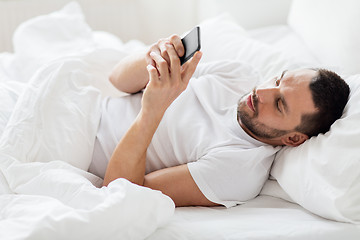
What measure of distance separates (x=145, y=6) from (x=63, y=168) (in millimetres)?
1571

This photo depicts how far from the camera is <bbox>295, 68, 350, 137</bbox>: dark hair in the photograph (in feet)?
3.78

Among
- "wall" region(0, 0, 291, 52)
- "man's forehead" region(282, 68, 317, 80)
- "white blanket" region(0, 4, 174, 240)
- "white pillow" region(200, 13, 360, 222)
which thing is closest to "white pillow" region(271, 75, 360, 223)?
"white pillow" region(200, 13, 360, 222)

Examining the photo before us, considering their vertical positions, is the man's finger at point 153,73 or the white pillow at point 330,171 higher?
the man's finger at point 153,73

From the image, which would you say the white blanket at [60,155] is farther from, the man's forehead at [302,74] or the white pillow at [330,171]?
the man's forehead at [302,74]

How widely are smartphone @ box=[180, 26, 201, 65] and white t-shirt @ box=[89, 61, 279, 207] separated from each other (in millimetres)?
265

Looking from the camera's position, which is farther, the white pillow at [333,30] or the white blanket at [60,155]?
the white pillow at [333,30]

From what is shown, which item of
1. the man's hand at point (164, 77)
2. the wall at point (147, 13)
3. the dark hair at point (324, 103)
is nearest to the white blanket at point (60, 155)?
the man's hand at point (164, 77)

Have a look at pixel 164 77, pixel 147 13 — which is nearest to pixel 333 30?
pixel 164 77

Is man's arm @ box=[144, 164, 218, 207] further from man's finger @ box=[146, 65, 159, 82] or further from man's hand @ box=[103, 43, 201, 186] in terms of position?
man's finger @ box=[146, 65, 159, 82]

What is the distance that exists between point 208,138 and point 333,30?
2.19 ft

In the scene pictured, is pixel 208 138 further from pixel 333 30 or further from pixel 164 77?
pixel 333 30

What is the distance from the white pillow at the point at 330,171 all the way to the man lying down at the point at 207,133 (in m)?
0.06

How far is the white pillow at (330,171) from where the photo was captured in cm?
99

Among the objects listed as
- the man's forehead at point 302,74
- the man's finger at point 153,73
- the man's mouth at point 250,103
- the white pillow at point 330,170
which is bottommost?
the white pillow at point 330,170
